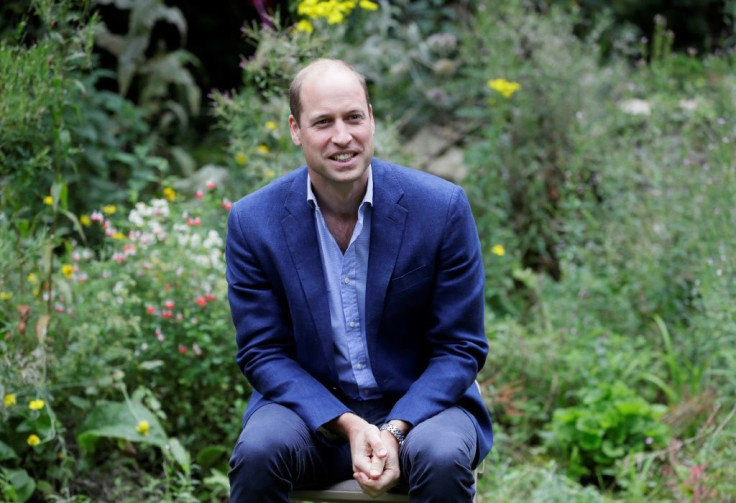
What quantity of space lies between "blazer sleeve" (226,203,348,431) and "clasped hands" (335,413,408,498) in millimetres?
159

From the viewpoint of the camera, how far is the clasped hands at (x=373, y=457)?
2359 millimetres

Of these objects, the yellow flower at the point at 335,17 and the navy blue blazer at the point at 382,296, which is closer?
Answer: the navy blue blazer at the point at 382,296

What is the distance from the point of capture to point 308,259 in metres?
2.61

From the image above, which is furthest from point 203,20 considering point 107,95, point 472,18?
point 472,18

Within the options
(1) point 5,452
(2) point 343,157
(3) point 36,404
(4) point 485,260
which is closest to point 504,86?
(4) point 485,260

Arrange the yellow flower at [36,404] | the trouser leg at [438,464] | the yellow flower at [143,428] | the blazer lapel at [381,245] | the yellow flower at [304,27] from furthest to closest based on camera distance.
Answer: the yellow flower at [304,27], the yellow flower at [143,428], the yellow flower at [36,404], the blazer lapel at [381,245], the trouser leg at [438,464]

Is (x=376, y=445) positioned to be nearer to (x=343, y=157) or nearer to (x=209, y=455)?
(x=343, y=157)

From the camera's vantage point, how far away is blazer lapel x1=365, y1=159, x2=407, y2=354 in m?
2.59

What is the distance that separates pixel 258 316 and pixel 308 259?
203mm

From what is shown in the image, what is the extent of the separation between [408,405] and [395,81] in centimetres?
363

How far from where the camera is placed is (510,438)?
3906mm

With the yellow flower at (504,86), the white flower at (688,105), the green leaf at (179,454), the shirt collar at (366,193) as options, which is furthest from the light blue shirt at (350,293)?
the white flower at (688,105)

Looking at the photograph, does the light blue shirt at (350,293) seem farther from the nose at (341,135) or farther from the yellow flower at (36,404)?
the yellow flower at (36,404)

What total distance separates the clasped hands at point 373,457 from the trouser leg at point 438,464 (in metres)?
0.03
